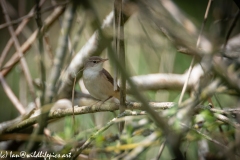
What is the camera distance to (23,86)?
13.8 feet

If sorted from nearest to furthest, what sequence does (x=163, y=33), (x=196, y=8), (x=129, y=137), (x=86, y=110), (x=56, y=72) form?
(x=56, y=72), (x=163, y=33), (x=129, y=137), (x=86, y=110), (x=196, y=8)

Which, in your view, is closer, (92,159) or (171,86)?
(92,159)

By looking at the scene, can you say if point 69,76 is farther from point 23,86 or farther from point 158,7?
point 158,7

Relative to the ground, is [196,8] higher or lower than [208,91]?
higher

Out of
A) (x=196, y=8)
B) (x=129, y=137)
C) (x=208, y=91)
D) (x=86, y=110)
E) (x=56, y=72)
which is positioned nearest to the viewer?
(x=208, y=91)

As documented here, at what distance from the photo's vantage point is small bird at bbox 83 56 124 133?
3.73m

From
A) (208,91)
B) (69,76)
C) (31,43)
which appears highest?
(31,43)

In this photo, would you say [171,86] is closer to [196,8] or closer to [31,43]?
[196,8]

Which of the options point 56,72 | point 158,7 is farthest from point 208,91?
point 56,72

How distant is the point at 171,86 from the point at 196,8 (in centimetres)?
127

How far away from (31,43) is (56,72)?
8.66 feet

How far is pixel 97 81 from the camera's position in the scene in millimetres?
3748

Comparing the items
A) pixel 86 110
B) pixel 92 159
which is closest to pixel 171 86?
pixel 86 110

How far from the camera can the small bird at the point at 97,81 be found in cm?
373
